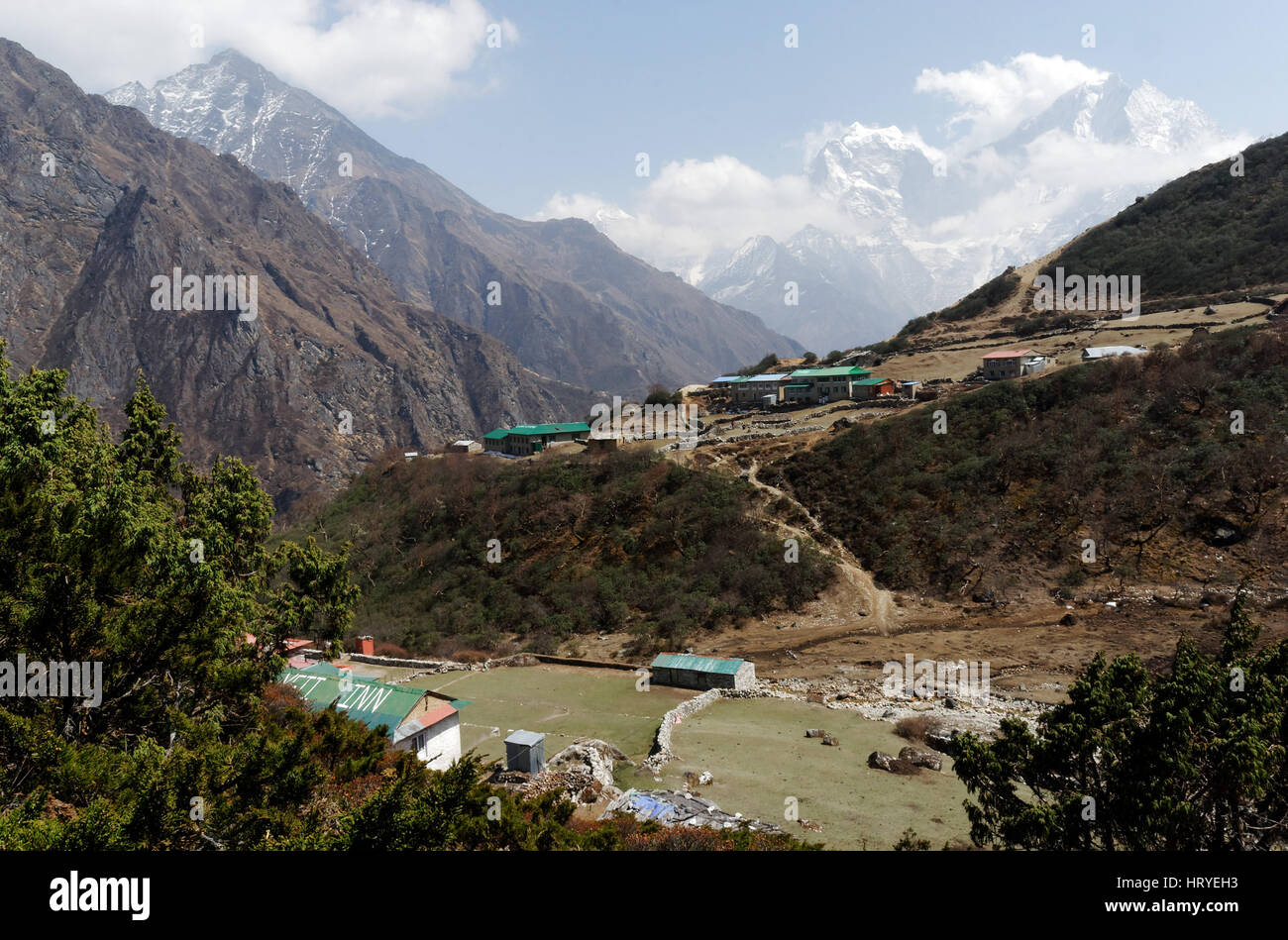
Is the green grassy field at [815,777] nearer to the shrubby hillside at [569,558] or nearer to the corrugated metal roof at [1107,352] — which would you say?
the shrubby hillside at [569,558]

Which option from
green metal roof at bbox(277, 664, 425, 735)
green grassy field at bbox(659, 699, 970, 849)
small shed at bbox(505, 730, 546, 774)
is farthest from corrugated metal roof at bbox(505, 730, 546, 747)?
green metal roof at bbox(277, 664, 425, 735)

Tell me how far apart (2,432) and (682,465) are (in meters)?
38.9

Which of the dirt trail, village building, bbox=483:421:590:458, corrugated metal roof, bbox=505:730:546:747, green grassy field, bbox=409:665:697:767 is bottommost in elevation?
green grassy field, bbox=409:665:697:767

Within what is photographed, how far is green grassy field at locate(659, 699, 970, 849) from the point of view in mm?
17375

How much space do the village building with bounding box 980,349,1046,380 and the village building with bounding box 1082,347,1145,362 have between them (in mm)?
2881

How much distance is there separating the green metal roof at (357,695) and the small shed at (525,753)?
11.6 feet

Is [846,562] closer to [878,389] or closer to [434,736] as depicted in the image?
[878,389]

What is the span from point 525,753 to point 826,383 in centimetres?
4888

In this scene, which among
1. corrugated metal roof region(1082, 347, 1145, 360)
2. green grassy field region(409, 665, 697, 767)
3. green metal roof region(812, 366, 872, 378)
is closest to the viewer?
green grassy field region(409, 665, 697, 767)

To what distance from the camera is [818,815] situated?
18.0 metres

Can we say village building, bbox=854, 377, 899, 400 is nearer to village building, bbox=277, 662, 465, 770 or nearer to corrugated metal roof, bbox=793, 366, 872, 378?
corrugated metal roof, bbox=793, 366, 872, 378

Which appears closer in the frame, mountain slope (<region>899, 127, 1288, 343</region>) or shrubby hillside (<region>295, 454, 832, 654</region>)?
shrubby hillside (<region>295, 454, 832, 654</region>)

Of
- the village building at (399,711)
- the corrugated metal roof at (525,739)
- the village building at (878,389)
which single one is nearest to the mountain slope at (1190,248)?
the village building at (878,389)
